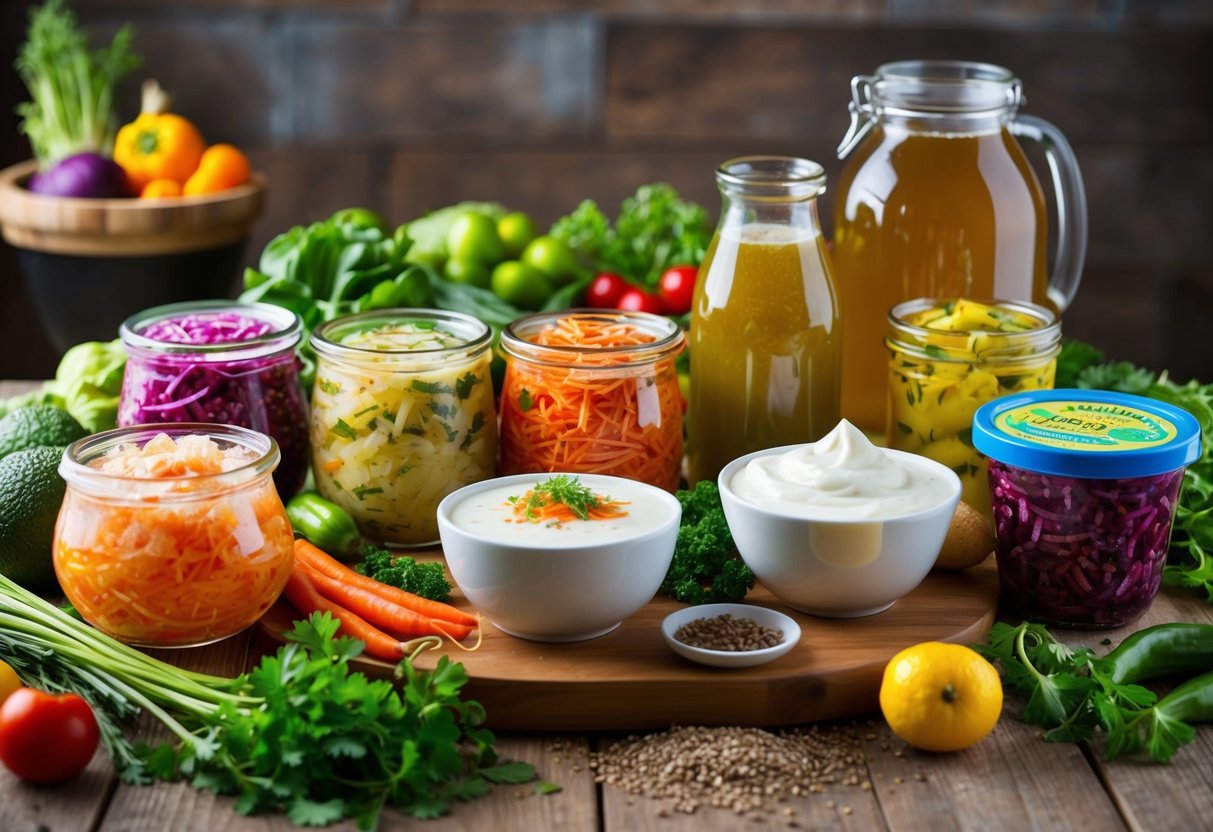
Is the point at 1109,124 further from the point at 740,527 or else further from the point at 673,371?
the point at 740,527

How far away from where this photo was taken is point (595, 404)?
6.32 ft

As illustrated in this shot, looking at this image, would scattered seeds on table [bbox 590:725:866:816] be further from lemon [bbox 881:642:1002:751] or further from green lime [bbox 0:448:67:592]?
green lime [bbox 0:448:67:592]

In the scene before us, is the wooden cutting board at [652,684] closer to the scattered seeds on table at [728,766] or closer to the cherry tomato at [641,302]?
the scattered seeds on table at [728,766]

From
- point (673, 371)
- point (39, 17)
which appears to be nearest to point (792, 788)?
point (673, 371)

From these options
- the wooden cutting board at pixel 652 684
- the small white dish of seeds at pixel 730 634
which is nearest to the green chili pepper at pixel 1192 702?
the wooden cutting board at pixel 652 684

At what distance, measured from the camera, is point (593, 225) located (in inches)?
110

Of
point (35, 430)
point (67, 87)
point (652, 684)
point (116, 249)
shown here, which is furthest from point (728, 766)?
point (67, 87)

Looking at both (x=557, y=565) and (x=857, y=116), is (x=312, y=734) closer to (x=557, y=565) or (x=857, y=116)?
(x=557, y=565)

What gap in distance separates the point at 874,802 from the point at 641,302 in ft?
4.35

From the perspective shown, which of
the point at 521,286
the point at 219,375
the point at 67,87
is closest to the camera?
the point at 219,375

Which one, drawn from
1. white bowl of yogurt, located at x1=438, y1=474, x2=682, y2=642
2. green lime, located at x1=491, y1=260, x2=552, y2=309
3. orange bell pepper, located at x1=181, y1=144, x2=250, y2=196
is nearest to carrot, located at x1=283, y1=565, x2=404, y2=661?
white bowl of yogurt, located at x1=438, y1=474, x2=682, y2=642

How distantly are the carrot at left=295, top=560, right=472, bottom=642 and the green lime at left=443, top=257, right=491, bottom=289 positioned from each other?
3.29 ft

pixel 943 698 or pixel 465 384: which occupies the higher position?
pixel 465 384

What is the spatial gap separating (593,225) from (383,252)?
55cm
